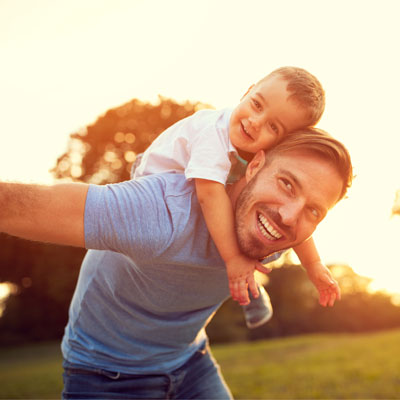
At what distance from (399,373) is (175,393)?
757 centimetres

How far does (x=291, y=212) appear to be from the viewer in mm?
2387

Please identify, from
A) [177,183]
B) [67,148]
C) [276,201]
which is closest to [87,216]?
[177,183]

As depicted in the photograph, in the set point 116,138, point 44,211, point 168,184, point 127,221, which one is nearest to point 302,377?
point 168,184

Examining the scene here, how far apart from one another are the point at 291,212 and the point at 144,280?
878mm

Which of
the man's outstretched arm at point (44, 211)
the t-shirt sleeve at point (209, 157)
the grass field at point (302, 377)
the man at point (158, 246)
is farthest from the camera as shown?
the grass field at point (302, 377)

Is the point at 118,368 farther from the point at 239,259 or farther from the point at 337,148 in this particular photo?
the point at 337,148

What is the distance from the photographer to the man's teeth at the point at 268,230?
→ 93.6 inches

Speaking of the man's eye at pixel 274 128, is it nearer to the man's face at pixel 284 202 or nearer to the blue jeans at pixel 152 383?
the man's face at pixel 284 202

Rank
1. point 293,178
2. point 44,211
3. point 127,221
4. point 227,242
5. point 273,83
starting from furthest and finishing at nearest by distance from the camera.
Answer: point 273,83 → point 293,178 → point 227,242 → point 127,221 → point 44,211

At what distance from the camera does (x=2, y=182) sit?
6.16ft

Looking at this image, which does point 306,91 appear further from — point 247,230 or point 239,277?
point 239,277

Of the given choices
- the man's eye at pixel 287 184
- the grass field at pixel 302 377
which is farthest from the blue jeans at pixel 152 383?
the grass field at pixel 302 377

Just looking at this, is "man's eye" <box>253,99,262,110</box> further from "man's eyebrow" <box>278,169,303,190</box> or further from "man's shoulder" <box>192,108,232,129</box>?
"man's eyebrow" <box>278,169,303,190</box>

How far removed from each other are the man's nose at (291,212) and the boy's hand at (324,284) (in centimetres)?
62
